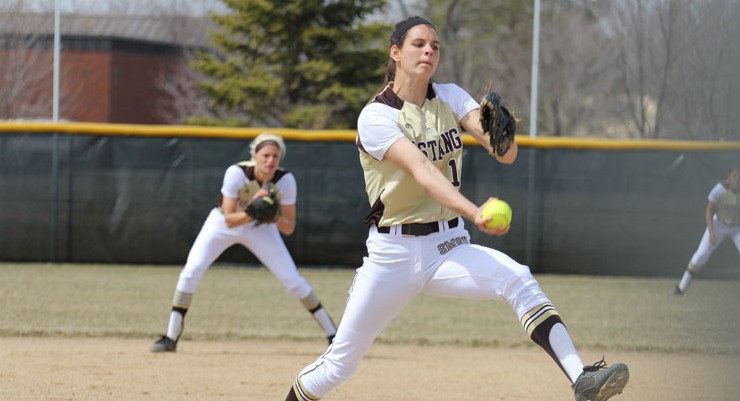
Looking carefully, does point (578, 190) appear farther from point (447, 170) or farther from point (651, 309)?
point (447, 170)

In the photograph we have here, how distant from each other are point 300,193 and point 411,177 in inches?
363

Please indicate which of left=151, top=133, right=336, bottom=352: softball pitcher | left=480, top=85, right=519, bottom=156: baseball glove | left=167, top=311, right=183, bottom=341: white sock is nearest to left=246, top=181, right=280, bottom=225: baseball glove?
left=151, top=133, right=336, bottom=352: softball pitcher

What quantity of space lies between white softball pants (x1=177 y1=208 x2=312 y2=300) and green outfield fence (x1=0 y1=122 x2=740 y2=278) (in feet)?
18.8

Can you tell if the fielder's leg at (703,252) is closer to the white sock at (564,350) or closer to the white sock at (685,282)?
the white sock at (685,282)

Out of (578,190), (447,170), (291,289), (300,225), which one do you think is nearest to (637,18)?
(578,190)

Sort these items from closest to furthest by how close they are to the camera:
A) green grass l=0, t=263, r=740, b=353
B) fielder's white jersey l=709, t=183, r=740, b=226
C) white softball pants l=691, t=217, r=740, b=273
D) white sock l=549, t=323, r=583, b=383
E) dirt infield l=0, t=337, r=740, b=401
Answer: white sock l=549, t=323, r=583, b=383 → dirt infield l=0, t=337, r=740, b=401 → green grass l=0, t=263, r=740, b=353 → fielder's white jersey l=709, t=183, r=740, b=226 → white softball pants l=691, t=217, r=740, b=273

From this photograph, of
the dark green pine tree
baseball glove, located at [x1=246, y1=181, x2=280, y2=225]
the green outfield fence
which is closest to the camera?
baseball glove, located at [x1=246, y1=181, x2=280, y2=225]

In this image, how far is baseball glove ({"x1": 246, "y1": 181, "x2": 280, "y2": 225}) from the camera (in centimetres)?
779

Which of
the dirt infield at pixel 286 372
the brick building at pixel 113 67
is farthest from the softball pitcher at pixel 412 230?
the brick building at pixel 113 67

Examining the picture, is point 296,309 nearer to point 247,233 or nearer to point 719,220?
point 247,233

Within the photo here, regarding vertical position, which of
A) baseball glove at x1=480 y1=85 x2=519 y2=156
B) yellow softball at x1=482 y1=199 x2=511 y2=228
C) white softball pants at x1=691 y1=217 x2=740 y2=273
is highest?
baseball glove at x1=480 y1=85 x2=519 y2=156

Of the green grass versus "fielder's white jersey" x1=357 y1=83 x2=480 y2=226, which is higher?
"fielder's white jersey" x1=357 y1=83 x2=480 y2=226

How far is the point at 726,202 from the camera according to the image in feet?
36.8

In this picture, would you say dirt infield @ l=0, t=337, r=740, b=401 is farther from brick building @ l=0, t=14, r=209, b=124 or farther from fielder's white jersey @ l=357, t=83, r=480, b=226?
brick building @ l=0, t=14, r=209, b=124
